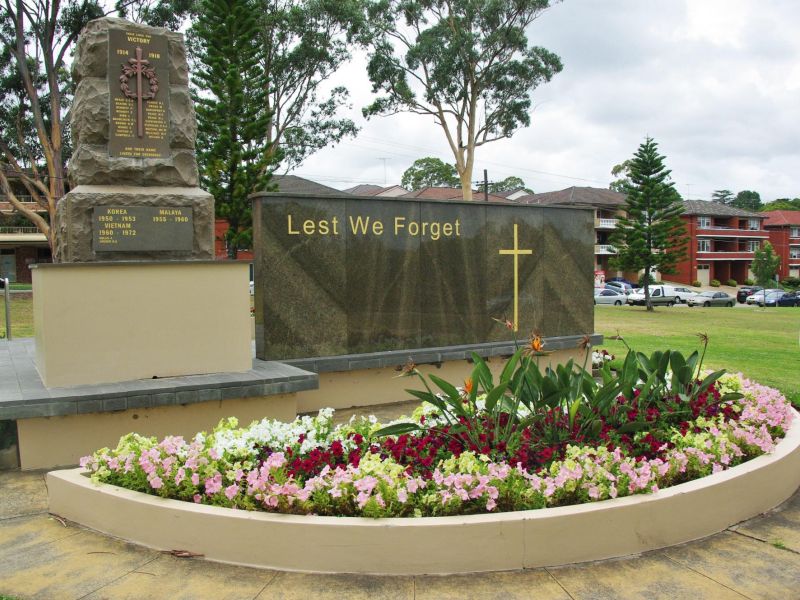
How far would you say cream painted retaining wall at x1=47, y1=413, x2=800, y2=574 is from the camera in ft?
11.4

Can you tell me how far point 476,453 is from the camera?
420 cm

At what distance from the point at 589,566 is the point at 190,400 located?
3.62 metres

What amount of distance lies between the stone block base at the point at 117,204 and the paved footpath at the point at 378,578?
340 centimetres

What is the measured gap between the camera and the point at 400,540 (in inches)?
136

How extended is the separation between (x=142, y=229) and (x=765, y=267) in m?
63.1

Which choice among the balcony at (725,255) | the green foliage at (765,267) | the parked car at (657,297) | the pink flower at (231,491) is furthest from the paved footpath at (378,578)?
the balcony at (725,255)

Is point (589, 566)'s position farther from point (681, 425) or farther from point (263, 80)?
point (263, 80)

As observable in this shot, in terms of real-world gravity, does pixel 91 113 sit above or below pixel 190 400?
above

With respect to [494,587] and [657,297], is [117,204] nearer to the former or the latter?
[494,587]

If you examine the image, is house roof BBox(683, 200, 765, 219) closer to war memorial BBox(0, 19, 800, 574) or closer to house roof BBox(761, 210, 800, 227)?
house roof BBox(761, 210, 800, 227)

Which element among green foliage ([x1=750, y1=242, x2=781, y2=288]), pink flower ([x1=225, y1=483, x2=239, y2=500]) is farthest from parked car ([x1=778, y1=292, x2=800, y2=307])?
pink flower ([x1=225, y1=483, x2=239, y2=500])

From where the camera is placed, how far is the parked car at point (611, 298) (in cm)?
4188

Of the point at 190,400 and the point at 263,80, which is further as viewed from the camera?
the point at 263,80

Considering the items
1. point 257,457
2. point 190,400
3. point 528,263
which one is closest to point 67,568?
point 257,457
